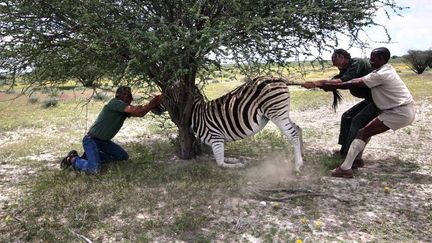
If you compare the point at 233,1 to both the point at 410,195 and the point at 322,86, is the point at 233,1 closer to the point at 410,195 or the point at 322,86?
the point at 322,86

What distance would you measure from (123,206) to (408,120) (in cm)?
456

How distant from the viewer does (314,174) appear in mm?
6605

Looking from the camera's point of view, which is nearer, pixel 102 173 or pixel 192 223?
pixel 192 223

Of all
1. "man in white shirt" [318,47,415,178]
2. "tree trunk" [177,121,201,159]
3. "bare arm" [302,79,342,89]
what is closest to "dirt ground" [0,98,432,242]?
"man in white shirt" [318,47,415,178]

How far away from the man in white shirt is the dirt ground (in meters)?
0.59

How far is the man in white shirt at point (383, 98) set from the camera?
20.1 feet

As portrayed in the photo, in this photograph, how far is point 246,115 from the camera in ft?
22.9

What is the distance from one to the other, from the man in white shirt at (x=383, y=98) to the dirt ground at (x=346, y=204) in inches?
23.2

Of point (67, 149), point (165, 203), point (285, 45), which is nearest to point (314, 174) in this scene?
point (285, 45)

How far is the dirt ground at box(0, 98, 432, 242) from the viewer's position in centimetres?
467

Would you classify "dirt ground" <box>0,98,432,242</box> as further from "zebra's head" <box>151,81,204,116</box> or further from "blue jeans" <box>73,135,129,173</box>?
"zebra's head" <box>151,81,204,116</box>

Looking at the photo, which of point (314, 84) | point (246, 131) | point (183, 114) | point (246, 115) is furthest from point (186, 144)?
point (314, 84)

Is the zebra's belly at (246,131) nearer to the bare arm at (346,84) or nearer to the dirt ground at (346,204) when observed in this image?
the dirt ground at (346,204)

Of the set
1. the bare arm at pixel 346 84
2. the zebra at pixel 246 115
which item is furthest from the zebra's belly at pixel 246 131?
the bare arm at pixel 346 84
